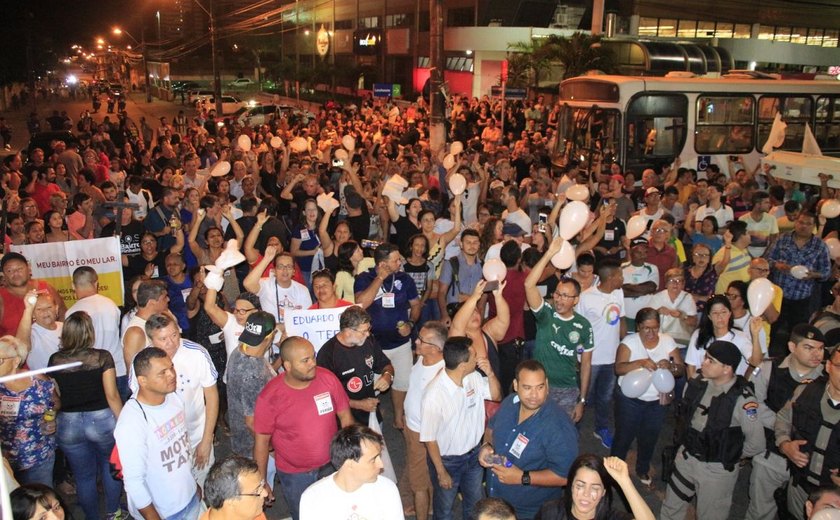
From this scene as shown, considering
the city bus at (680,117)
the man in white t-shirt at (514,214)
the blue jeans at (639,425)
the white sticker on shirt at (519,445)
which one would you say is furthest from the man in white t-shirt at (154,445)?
the city bus at (680,117)

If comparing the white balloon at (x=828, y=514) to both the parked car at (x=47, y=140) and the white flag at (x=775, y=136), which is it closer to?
the white flag at (x=775, y=136)

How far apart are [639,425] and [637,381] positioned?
60 centimetres

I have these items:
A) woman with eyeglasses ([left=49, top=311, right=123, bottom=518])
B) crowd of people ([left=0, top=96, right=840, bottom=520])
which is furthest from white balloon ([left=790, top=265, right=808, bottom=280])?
woman with eyeglasses ([left=49, top=311, right=123, bottom=518])

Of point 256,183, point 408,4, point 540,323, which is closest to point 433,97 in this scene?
point 256,183

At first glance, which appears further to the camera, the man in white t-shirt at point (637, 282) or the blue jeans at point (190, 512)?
the man in white t-shirt at point (637, 282)

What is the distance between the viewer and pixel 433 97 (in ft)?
53.0

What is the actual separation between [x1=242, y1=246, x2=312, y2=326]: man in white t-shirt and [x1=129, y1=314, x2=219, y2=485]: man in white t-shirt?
4.87 feet

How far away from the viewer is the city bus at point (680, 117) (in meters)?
14.2

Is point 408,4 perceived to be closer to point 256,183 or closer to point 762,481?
point 256,183

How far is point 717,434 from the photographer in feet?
15.2

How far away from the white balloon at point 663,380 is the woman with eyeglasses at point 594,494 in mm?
1998

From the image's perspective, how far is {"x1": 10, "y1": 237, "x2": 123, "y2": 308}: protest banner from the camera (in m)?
7.59

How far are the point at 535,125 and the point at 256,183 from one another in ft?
43.3

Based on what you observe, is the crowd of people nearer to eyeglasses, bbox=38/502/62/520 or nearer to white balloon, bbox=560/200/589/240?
eyeglasses, bbox=38/502/62/520
